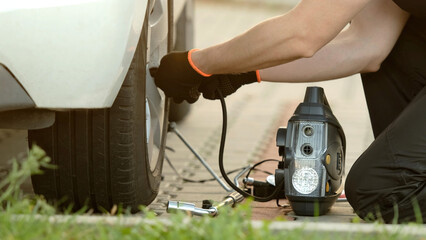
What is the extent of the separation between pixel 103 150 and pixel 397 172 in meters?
1.02

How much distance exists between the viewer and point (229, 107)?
6.73 metres

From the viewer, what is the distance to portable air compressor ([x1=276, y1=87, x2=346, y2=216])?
3348 millimetres

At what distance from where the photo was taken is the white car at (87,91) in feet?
8.77

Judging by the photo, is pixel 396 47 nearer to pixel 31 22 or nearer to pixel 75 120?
pixel 75 120

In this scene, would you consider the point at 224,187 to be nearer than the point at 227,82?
No

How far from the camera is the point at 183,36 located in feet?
18.7

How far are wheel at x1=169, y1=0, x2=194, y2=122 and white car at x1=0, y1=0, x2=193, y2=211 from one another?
6.93 feet

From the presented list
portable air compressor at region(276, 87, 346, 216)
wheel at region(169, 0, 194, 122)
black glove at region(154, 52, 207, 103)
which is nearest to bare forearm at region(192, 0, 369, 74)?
black glove at region(154, 52, 207, 103)

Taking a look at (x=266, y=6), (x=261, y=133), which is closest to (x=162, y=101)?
(x=261, y=133)

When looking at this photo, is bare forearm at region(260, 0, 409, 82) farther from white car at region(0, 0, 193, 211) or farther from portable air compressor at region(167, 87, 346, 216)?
white car at region(0, 0, 193, 211)

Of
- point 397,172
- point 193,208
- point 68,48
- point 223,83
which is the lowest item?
point 193,208

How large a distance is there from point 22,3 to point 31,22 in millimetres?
62

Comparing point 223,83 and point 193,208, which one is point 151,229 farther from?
point 223,83

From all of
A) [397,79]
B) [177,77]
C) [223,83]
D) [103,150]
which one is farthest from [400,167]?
[103,150]
